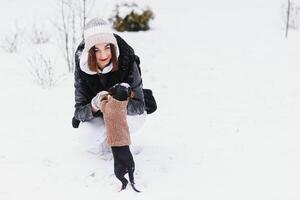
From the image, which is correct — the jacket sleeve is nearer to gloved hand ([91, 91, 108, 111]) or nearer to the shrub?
gloved hand ([91, 91, 108, 111])

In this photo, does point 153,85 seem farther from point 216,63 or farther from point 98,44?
point 98,44

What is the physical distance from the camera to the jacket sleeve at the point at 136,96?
3.45m

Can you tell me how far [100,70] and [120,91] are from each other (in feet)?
1.10

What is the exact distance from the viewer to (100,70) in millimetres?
3428


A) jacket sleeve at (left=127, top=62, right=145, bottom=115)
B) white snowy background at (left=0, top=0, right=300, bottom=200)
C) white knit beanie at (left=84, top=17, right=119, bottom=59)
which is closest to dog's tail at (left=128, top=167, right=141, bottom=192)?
white snowy background at (left=0, top=0, right=300, bottom=200)

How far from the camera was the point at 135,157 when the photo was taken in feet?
12.7

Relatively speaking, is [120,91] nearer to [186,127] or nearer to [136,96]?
[136,96]

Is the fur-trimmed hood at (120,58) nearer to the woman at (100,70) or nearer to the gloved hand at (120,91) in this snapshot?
the woman at (100,70)

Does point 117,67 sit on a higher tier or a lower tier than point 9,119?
higher

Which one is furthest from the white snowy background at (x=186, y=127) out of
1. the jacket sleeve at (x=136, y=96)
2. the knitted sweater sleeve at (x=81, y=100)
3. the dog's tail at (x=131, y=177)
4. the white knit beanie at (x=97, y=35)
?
the white knit beanie at (x=97, y=35)

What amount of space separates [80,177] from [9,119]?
4.58ft

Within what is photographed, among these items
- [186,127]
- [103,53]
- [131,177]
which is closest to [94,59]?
[103,53]

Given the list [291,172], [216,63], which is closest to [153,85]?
[216,63]

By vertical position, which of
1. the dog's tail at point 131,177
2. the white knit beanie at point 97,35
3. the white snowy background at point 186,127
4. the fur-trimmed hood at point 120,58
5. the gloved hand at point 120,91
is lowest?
the white snowy background at point 186,127
